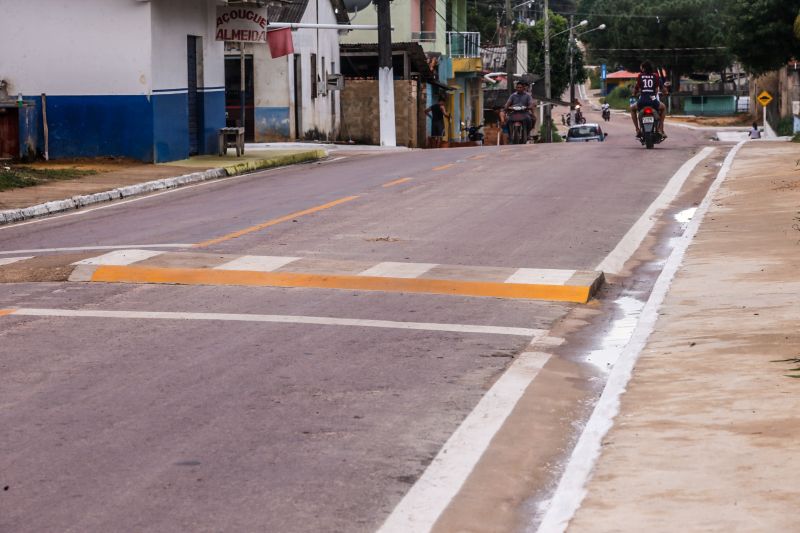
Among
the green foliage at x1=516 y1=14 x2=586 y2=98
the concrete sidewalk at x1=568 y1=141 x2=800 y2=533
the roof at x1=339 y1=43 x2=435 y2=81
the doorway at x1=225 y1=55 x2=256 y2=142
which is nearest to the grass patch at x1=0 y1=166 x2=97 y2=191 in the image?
the concrete sidewalk at x1=568 y1=141 x2=800 y2=533

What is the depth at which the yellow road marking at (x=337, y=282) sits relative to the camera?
464 inches

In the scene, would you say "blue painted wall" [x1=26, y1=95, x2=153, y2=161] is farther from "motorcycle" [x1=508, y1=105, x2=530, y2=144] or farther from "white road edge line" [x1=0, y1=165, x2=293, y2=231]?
"motorcycle" [x1=508, y1=105, x2=530, y2=144]

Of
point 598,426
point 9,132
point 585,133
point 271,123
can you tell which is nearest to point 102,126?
A: point 9,132

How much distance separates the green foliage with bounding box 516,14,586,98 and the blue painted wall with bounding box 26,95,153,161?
73.9 meters

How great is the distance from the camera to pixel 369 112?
A: 4734cm

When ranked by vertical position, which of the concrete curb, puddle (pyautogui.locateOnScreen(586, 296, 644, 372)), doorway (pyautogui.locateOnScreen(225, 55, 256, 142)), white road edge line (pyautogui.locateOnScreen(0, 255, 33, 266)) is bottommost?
puddle (pyautogui.locateOnScreen(586, 296, 644, 372))

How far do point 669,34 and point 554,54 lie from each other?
518 inches

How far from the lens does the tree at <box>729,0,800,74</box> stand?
6256 cm

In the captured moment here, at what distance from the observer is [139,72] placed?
2712 cm

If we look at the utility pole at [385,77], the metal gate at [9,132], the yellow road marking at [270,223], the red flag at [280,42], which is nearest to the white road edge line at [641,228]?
the yellow road marking at [270,223]

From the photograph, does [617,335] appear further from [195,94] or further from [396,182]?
[195,94]

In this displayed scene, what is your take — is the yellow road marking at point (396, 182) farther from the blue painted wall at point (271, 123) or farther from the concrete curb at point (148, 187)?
the blue painted wall at point (271, 123)

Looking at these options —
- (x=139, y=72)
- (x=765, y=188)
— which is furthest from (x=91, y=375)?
(x=139, y=72)

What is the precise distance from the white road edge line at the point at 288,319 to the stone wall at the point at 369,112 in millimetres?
36483
